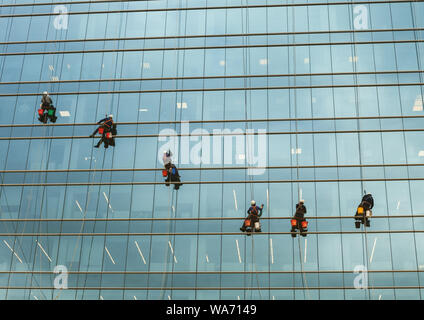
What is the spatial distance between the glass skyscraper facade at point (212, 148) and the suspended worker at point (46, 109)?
0.89 metres


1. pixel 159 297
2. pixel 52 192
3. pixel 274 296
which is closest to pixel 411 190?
pixel 274 296

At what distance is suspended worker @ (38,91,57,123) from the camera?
27.6 metres

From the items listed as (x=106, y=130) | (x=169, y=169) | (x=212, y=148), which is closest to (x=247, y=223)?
(x=169, y=169)

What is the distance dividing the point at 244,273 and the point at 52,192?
1048 centimetres

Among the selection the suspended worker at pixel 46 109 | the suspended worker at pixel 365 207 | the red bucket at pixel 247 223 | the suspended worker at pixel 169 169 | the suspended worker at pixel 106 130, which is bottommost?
the red bucket at pixel 247 223

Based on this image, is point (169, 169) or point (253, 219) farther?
point (169, 169)

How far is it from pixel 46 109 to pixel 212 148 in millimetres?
8708

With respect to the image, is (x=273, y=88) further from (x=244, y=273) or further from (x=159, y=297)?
(x=159, y=297)

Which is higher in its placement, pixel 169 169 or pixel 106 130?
pixel 106 130

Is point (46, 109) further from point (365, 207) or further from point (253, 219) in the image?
point (365, 207)

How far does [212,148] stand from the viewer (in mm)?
28047

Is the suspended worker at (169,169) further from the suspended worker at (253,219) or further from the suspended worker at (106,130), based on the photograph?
the suspended worker at (253,219)

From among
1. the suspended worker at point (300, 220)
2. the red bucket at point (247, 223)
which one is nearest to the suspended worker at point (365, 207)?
the suspended worker at point (300, 220)

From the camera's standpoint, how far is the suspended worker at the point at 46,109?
27.6 m
